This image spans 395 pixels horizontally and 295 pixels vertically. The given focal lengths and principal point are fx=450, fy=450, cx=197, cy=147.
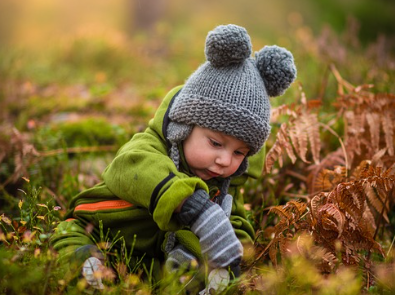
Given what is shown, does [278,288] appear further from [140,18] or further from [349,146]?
[140,18]

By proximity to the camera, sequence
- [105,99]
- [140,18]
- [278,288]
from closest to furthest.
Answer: [278,288], [105,99], [140,18]

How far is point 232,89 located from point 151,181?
68cm

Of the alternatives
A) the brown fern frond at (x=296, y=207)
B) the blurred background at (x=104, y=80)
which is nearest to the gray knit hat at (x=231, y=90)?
the brown fern frond at (x=296, y=207)

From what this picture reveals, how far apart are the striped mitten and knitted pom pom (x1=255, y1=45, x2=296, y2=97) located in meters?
0.88

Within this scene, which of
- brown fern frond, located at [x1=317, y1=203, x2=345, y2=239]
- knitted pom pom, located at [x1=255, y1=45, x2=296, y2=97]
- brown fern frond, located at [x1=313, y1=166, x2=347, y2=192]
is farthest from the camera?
brown fern frond, located at [x1=313, y1=166, x2=347, y2=192]

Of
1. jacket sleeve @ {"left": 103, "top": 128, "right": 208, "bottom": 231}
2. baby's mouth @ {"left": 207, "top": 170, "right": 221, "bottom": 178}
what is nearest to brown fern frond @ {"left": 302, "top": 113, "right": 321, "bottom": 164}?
baby's mouth @ {"left": 207, "top": 170, "right": 221, "bottom": 178}

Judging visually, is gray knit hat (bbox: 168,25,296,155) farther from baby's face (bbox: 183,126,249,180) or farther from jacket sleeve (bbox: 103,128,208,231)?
jacket sleeve (bbox: 103,128,208,231)

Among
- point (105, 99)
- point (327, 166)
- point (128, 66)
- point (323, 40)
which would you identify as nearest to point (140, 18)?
point (128, 66)

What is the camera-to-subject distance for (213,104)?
243 cm

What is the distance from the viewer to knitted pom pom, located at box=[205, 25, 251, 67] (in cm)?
243

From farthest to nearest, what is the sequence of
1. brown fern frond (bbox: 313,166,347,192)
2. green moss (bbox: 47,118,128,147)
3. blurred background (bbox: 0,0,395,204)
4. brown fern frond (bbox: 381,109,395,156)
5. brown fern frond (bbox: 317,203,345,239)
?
green moss (bbox: 47,118,128,147), blurred background (bbox: 0,0,395,204), brown fern frond (bbox: 381,109,395,156), brown fern frond (bbox: 313,166,347,192), brown fern frond (bbox: 317,203,345,239)

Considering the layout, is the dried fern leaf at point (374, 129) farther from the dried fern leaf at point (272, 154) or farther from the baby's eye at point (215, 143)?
the baby's eye at point (215, 143)

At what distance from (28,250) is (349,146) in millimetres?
2399

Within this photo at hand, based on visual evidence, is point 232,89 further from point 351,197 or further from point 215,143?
point 351,197
